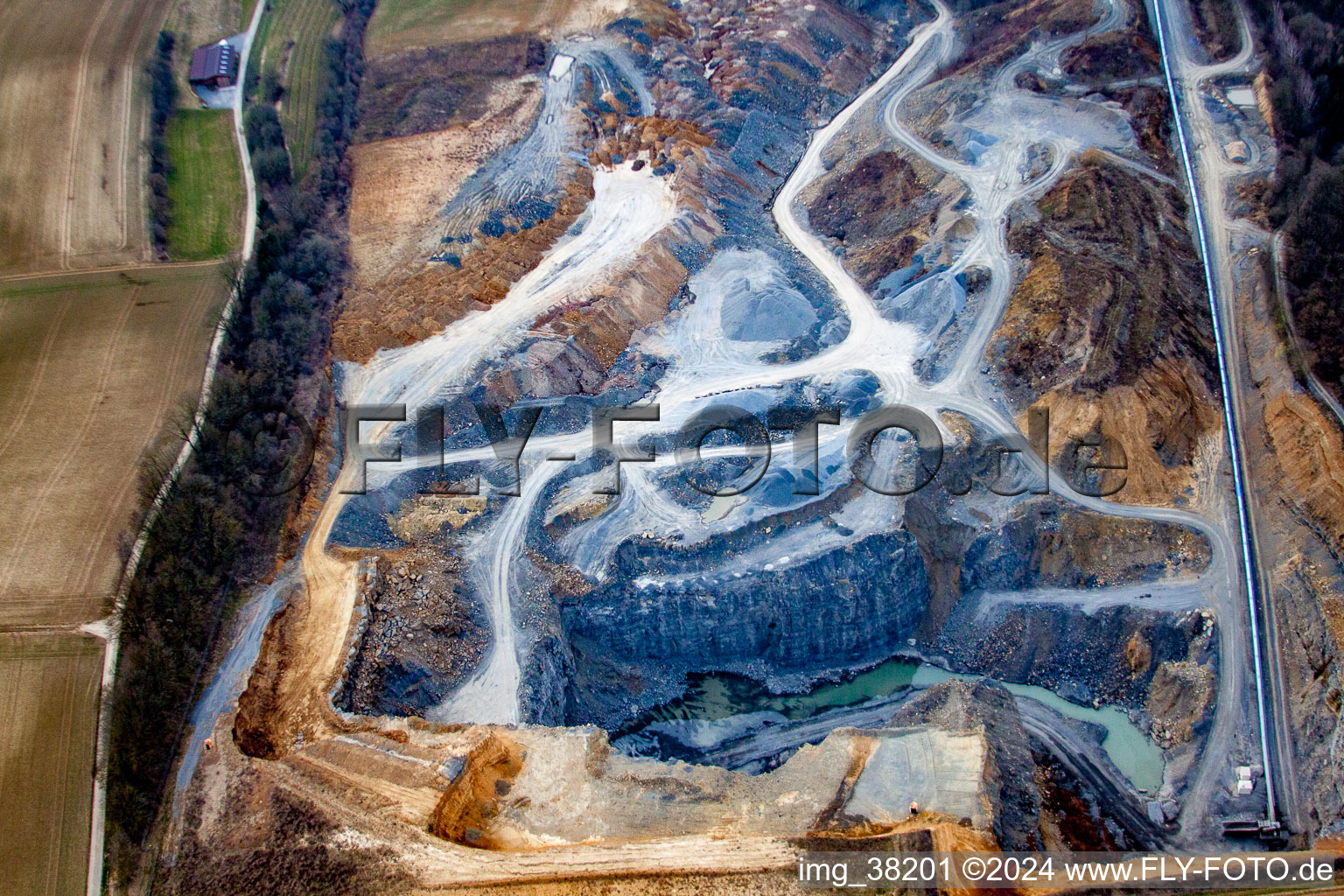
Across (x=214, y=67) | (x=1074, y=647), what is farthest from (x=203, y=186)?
(x=1074, y=647)

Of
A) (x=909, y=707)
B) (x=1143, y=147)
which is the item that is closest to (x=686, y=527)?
(x=909, y=707)

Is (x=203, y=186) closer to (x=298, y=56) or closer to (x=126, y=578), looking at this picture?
(x=298, y=56)

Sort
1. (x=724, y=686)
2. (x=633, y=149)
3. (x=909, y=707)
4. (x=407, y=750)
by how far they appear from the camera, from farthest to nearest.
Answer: (x=633, y=149)
(x=724, y=686)
(x=909, y=707)
(x=407, y=750)

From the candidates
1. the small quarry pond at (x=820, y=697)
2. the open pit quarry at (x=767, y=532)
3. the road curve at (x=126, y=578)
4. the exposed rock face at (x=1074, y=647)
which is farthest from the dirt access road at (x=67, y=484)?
the exposed rock face at (x=1074, y=647)

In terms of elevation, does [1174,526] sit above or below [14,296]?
below

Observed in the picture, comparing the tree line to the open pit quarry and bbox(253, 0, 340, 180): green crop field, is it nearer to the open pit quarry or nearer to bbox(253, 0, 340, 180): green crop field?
bbox(253, 0, 340, 180): green crop field

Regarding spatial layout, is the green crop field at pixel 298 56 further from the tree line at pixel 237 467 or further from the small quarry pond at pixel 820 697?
the small quarry pond at pixel 820 697

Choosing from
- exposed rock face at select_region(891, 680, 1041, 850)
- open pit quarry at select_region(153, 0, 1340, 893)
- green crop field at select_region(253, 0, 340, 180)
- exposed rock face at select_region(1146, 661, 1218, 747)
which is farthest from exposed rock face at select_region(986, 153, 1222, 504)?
green crop field at select_region(253, 0, 340, 180)

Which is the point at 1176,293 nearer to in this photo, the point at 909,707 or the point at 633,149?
the point at 909,707
